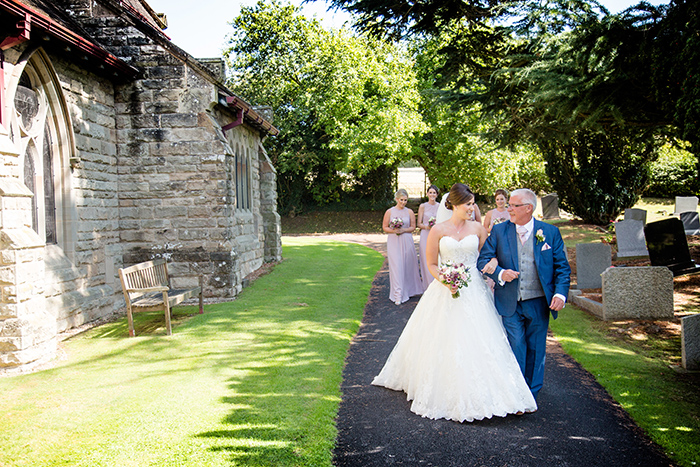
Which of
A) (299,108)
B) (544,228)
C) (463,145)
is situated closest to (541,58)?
(544,228)

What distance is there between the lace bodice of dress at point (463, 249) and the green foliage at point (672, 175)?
115 feet

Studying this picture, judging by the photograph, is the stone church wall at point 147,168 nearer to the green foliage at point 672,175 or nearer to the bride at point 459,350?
the bride at point 459,350

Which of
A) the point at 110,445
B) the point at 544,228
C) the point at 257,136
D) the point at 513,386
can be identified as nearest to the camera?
the point at 110,445

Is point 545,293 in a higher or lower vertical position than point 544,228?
lower

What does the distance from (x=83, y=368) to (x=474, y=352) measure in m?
5.14

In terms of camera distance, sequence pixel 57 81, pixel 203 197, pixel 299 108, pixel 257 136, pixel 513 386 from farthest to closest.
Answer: pixel 299 108
pixel 257 136
pixel 203 197
pixel 57 81
pixel 513 386

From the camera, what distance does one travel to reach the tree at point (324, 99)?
29594 mm

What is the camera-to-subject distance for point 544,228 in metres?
5.38

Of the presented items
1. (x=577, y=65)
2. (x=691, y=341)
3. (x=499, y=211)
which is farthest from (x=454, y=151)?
(x=691, y=341)

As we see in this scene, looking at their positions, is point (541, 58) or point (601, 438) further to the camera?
point (541, 58)

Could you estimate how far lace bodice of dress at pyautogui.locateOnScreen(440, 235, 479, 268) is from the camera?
5719 millimetres

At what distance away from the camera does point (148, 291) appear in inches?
342

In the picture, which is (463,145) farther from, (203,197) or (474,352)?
(474,352)

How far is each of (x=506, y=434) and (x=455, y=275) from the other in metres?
1.57
